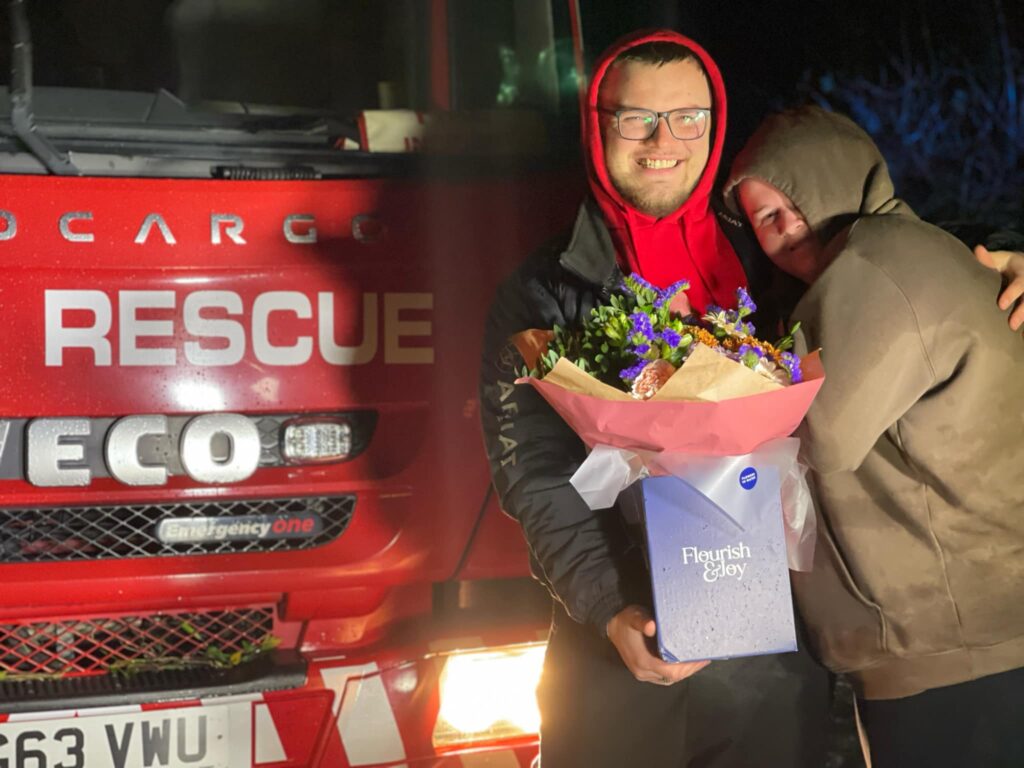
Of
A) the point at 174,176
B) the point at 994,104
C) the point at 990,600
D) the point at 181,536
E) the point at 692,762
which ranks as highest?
the point at 994,104

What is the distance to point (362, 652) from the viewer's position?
8.47 ft

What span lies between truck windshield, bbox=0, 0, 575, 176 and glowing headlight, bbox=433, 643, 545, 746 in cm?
118

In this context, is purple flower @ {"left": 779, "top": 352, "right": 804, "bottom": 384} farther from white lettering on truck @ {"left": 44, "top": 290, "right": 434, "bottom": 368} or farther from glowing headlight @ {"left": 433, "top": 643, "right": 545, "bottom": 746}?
glowing headlight @ {"left": 433, "top": 643, "right": 545, "bottom": 746}

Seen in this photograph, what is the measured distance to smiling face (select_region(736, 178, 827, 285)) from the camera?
2057 mm

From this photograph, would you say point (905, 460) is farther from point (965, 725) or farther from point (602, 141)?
point (602, 141)

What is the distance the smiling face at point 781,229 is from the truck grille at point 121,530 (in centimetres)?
114

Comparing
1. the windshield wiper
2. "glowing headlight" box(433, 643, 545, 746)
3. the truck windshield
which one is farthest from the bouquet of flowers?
the windshield wiper

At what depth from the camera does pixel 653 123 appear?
2059mm

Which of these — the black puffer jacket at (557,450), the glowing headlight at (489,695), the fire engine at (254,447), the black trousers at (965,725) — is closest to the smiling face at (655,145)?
the black puffer jacket at (557,450)

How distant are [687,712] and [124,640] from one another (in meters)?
1.29

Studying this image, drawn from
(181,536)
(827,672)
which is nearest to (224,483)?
(181,536)

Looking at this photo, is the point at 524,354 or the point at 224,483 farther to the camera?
the point at 224,483

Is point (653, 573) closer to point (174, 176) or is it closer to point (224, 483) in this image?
point (224, 483)

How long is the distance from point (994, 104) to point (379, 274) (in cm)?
467
